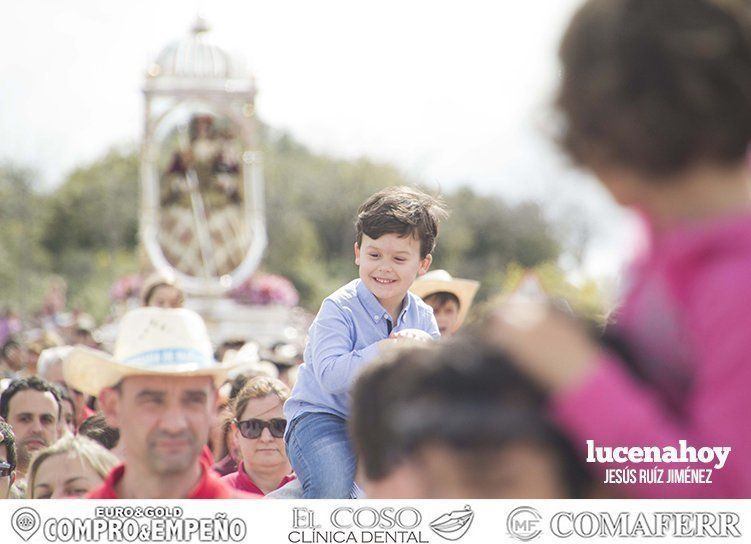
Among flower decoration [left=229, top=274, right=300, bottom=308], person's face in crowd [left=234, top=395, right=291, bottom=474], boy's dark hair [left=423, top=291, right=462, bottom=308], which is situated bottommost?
person's face in crowd [left=234, top=395, right=291, bottom=474]

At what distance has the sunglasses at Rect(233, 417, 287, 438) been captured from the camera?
4577 millimetres

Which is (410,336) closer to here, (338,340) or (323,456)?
(338,340)

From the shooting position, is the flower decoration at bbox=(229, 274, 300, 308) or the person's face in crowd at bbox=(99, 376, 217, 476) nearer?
the person's face in crowd at bbox=(99, 376, 217, 476)

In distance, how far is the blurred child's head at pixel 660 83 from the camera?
5.34ft

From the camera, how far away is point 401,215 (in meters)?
3.77

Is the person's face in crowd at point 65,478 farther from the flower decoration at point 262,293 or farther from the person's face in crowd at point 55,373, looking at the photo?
the flower decoration at point 262,293

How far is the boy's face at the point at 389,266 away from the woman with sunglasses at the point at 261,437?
2.89ft

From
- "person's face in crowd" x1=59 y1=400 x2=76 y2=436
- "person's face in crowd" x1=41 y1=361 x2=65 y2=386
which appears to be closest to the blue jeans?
"person's face in crowd" x1=59 y1=400 x2=76 y2=436

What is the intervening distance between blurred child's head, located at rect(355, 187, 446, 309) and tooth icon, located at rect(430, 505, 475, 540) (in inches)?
36.9

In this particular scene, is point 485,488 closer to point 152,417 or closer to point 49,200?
point 152,417

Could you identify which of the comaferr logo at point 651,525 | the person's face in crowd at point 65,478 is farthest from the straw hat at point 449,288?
the comaferr logo at point 651,525

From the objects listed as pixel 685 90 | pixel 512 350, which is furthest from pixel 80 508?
pixel 685 90

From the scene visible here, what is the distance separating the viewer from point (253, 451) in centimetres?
456

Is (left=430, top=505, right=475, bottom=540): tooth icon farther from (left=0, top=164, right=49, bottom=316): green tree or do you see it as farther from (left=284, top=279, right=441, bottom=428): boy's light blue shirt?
(left=0, top=164, right=49, bottom=316): green tree
